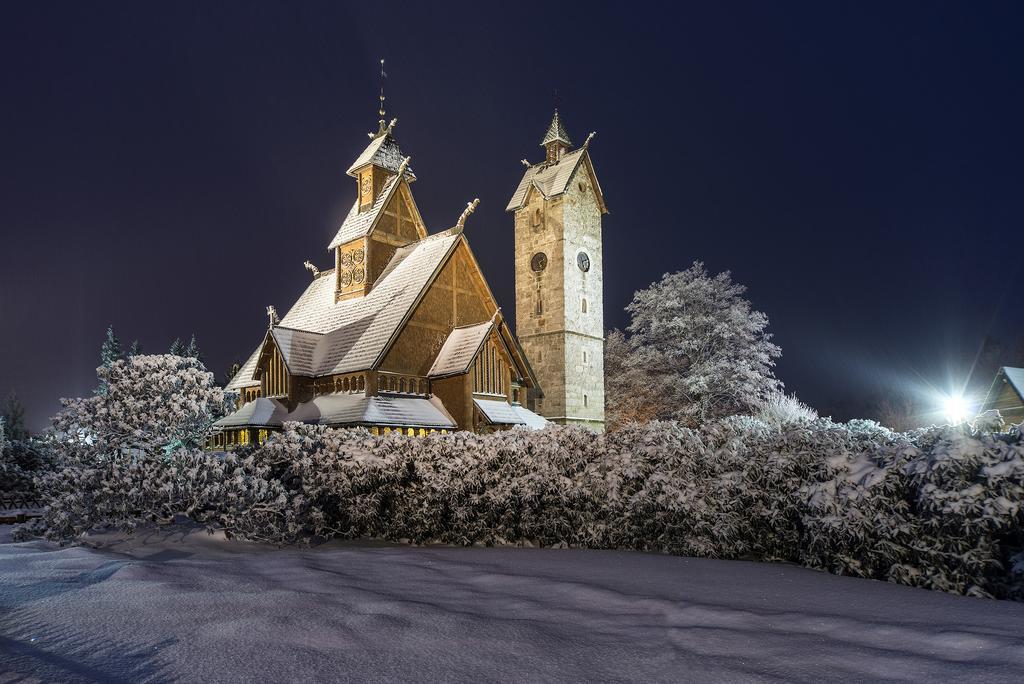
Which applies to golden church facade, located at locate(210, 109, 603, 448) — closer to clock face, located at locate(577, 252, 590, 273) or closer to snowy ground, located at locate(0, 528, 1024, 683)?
snowy ground, located at locate(0, 528, 1024, 683)

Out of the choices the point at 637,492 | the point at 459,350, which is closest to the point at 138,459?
the point at 637,492

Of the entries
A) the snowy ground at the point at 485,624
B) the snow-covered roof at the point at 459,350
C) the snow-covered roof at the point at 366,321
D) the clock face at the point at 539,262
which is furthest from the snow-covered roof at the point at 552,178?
the snowy ground at the point at 485,624

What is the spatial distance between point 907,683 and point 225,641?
5203 millimetres

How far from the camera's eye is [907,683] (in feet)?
14.9

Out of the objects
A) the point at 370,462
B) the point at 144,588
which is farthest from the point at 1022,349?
the point at 144,588

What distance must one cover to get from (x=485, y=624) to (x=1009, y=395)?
4169 cm

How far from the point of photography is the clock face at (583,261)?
170 ft

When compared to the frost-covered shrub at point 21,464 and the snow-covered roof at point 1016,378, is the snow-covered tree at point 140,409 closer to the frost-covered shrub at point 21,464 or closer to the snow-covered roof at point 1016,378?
the frost-covered shrub at point 21,464

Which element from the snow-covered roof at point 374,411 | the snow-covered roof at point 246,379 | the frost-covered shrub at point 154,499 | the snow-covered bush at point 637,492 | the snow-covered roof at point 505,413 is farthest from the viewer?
the snow-covered roof at point 246,379

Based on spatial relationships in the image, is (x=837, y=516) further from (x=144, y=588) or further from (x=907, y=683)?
(x=144, y=588)

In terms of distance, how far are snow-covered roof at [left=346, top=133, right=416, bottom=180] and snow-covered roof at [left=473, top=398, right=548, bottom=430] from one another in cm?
1407

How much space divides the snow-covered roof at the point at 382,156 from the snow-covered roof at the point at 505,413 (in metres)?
14.1

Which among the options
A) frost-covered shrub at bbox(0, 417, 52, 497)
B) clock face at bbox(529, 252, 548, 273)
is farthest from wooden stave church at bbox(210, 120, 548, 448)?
clock face at bbox(529, 252, 548, 273)

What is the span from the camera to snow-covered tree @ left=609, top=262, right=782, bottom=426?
43594 millimetres
